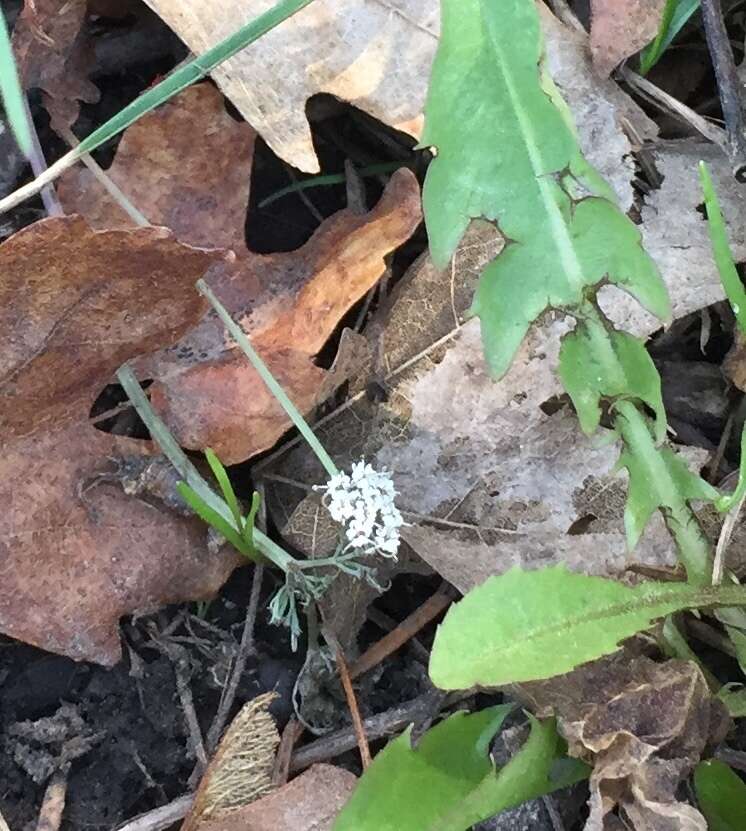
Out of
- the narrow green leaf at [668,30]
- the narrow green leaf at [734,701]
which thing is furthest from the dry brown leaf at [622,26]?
the narrow green leaf at [734,701]

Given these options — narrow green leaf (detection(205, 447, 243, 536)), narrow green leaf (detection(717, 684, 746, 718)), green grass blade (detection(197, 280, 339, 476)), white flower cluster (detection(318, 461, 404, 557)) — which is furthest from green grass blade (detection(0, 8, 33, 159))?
narrow green leaf (detection(717, 684, 746, 718))

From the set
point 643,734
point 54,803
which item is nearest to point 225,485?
point 54,803

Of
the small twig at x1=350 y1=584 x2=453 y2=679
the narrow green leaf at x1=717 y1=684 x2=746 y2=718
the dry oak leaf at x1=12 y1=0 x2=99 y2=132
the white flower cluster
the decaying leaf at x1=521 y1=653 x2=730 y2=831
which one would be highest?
the dry oak leaf at x1=12 y1=0 x2=99 y2=132

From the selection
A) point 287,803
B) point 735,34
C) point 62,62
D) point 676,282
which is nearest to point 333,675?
point 287,803

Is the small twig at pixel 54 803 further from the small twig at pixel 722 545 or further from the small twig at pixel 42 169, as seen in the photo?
the small twig at pixel 722 545

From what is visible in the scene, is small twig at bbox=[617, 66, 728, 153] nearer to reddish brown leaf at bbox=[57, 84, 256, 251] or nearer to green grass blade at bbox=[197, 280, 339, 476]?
reddish brown leaf at bbox=[57, 84, 256, 251]

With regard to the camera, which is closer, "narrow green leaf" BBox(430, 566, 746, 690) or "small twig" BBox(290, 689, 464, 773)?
"narrow green leaf" BBox(430, 566, 746, 690)

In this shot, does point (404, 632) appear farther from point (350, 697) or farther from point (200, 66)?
point (200, 66)
